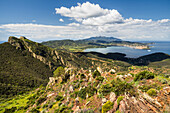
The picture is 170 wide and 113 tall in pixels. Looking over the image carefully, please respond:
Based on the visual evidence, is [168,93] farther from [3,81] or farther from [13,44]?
[13,44]

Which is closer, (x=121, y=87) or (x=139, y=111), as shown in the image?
(x=139, y=111)

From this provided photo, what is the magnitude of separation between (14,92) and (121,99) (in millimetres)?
112430

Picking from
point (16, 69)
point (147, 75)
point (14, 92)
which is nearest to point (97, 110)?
point (147, 75)

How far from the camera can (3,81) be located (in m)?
101

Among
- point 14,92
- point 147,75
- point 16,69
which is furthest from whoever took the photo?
point 16,69

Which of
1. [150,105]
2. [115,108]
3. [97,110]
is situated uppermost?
[150,105]

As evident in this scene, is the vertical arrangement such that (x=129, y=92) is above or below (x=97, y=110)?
above

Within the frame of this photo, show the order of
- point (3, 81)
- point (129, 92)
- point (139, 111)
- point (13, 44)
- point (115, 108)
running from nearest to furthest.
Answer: point (139, 111)
point (115, 108)
point (129, 92)
point (3, 81)
point (13, 44)

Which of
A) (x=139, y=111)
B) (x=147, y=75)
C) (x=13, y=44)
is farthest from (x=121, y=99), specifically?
(x=13, y=44)

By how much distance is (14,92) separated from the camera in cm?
9044

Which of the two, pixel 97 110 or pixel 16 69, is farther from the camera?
pixel 16 69

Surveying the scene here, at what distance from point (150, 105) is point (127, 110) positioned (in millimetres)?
3631

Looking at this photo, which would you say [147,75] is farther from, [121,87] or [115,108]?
[115,108]

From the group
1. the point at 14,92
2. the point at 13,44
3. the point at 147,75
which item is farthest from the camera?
the point at 13,44
